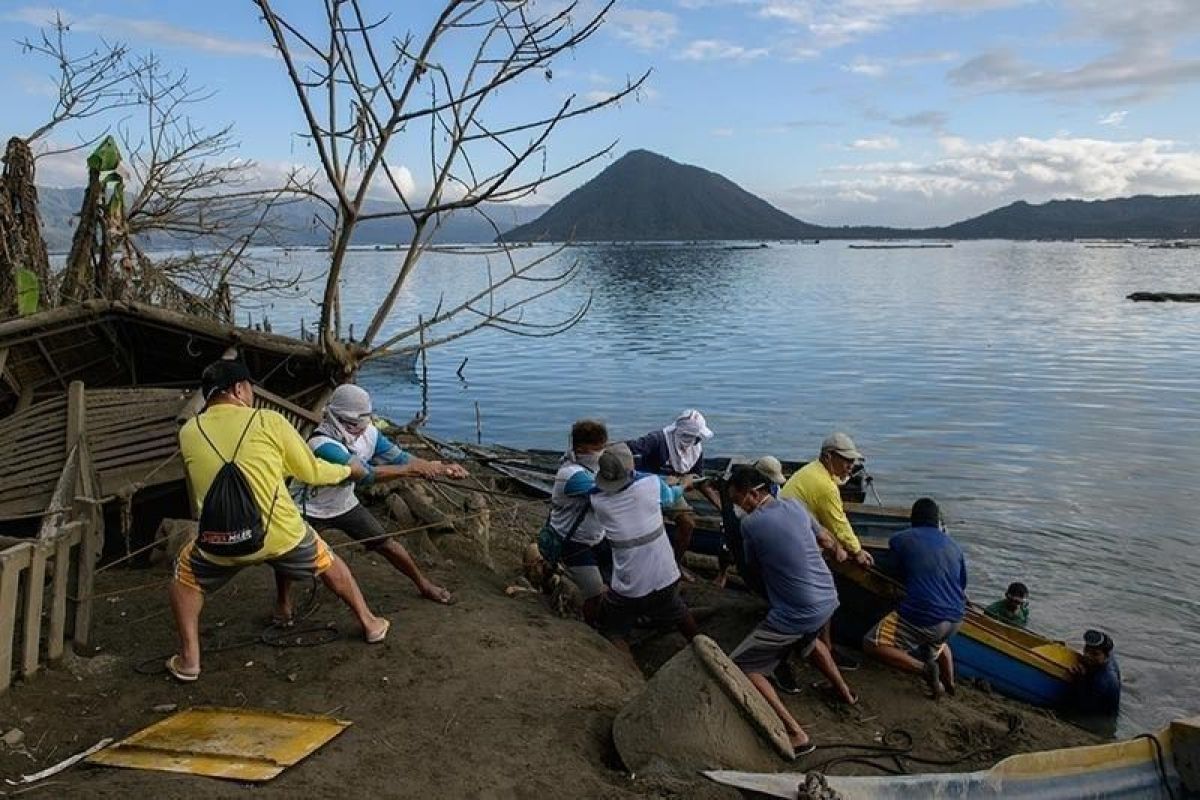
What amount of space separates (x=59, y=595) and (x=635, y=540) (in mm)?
4016

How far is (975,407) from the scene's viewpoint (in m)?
26.0

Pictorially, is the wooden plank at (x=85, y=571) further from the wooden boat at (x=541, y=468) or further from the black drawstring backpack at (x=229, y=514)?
the wooden boat at (x=541, y=468)

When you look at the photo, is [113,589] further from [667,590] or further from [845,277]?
[845,277]

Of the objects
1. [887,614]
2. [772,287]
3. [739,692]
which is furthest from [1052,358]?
[772,287]

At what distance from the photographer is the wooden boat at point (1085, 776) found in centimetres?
578

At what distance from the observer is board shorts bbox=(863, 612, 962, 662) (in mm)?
7734

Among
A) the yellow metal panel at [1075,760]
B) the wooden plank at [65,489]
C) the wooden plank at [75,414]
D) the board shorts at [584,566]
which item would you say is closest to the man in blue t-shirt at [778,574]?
the yellow metal panel at [1075,760]

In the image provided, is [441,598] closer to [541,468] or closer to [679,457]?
[679,457]

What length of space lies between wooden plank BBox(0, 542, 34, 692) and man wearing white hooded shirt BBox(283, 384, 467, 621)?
1.77 metres

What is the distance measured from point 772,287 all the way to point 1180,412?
5710 centimetres

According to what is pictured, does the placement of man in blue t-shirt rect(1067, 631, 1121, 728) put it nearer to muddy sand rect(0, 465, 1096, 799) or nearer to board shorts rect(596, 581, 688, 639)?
muddy sand rect(0, 465, 1096, 799)

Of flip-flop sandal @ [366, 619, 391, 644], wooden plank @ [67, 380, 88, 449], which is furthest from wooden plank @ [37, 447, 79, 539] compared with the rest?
flip-flop sandal @ [366, 619, 391, 644]

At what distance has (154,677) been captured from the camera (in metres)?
6.25

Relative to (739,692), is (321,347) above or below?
above
